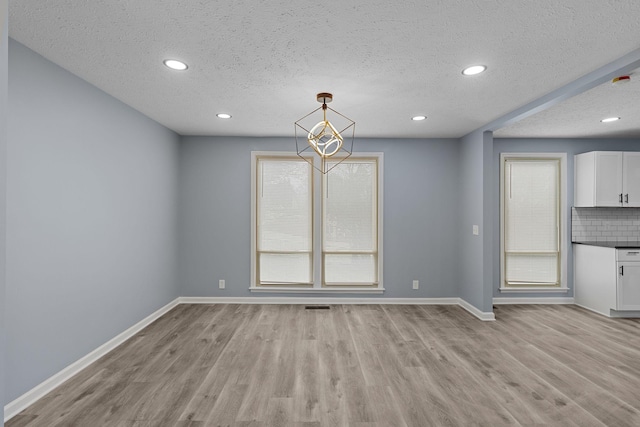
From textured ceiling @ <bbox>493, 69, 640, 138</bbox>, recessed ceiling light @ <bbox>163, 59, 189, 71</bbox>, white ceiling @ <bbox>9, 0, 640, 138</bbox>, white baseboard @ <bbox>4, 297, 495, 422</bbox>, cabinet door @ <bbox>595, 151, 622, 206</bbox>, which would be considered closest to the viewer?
white ceiling @ <bbox>9, 0, 640, 138</bbox>

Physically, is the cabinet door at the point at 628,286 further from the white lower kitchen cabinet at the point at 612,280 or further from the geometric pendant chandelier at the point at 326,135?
the geometric pendant chandelier at the point at 326,135

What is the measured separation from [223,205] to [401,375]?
3.33 metres

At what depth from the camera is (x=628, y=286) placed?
418 cm

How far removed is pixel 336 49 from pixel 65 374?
3270 mm

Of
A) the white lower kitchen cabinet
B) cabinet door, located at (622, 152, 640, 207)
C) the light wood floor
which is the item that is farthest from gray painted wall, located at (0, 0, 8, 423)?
cabinet door, located at (622, 152, 640, 207)

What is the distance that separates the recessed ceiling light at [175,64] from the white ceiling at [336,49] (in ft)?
0.18

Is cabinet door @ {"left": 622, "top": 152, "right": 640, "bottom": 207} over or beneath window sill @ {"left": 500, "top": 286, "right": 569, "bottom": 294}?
over

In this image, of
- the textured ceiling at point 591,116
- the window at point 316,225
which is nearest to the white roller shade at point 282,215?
the window at point 316,225

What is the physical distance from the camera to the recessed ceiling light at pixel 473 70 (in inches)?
98.0

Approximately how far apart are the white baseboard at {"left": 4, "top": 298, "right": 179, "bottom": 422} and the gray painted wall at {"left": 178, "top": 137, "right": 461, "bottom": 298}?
4.10ft

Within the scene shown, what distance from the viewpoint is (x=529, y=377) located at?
270 centimetres

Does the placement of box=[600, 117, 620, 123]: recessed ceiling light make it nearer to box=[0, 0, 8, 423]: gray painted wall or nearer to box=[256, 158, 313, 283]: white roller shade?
box=[256, 158, 313, 283]: white roller shade

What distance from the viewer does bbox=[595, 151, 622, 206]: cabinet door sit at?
4.55m

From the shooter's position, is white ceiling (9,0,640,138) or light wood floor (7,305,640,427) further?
light wood floor (7,305,640,427)
